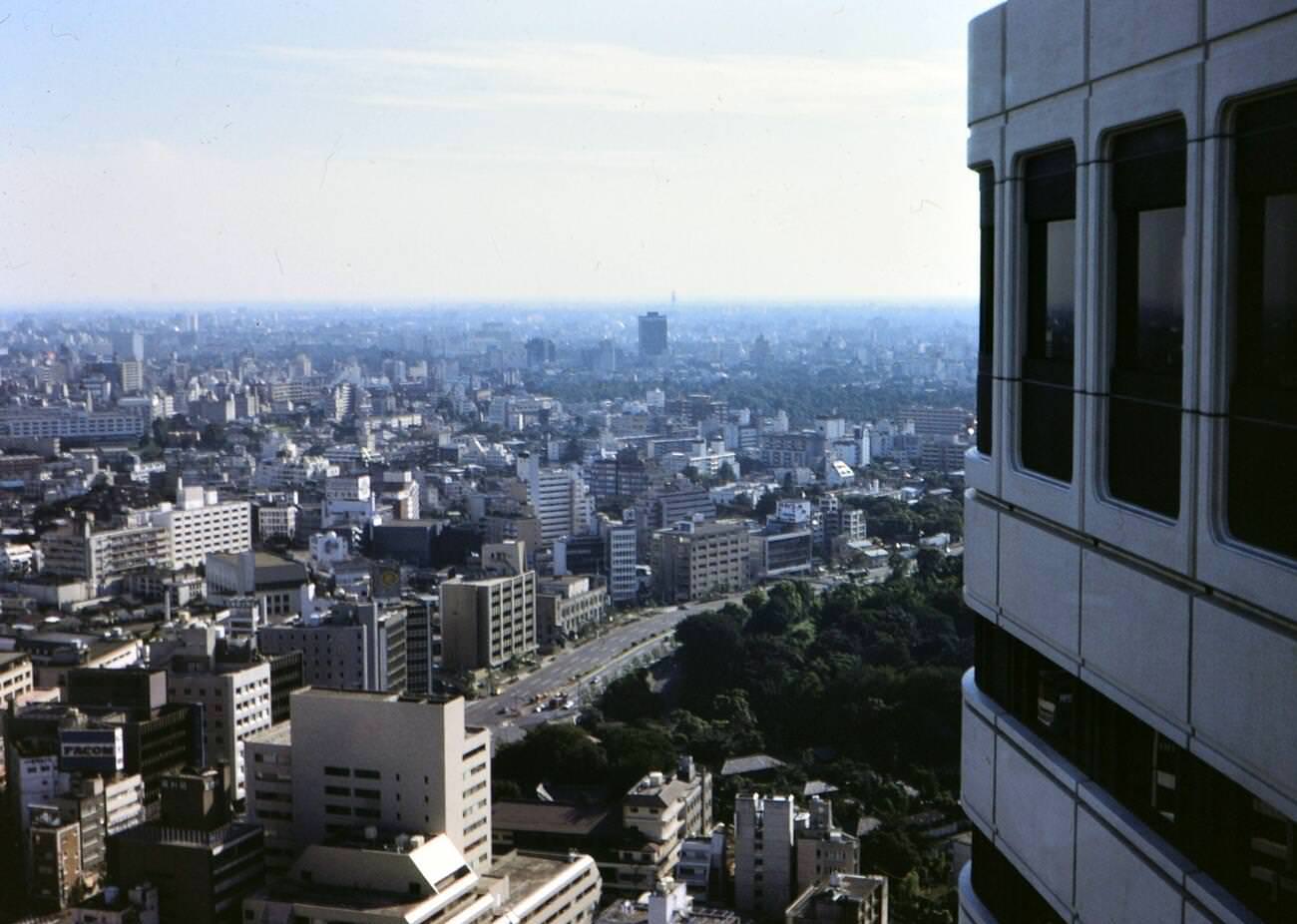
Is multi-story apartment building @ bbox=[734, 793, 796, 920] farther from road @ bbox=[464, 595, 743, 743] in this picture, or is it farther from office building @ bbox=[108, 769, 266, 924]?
road @ bbox=[464, 595, 743, 743]

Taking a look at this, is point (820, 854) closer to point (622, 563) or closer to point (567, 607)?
point (567, 607)

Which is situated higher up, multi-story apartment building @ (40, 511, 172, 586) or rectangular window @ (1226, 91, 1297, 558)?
rectangular window @ (1226, 91, 1297, 558)

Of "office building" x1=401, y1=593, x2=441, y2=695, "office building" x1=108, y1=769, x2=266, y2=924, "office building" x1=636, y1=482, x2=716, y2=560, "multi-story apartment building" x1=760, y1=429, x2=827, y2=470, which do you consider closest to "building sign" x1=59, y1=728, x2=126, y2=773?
"office building" x1=108, y1=769, x2=266, y2=924

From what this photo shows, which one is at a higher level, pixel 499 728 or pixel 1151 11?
A: pixel 1151 11

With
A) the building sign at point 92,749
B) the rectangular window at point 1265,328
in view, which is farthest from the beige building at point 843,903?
the rectangular window at point 1265,328

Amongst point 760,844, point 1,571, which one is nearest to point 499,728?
point 760,844

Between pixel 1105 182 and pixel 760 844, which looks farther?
pixel 760 844

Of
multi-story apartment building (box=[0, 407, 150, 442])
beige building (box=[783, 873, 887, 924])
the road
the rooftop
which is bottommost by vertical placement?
the road

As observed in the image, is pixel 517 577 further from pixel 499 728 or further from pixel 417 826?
pixel 417 826
